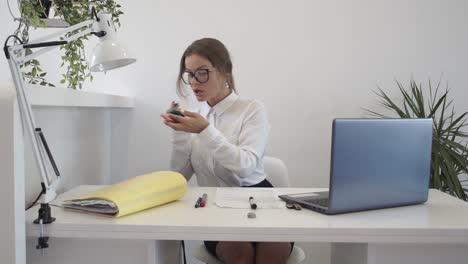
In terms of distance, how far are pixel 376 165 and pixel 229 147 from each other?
54cm

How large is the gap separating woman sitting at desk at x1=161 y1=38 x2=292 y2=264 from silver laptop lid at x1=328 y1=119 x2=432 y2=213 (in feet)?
1.21

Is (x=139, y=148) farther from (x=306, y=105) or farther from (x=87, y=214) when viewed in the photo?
(x=87, y=214)

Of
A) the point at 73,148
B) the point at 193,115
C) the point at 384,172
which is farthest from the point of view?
the point at 73,148

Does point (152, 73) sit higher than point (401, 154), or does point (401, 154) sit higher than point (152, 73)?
point (152, 73)

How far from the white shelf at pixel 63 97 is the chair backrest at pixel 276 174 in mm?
Answer: 797

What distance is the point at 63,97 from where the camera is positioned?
1.22m

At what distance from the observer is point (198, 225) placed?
900mm

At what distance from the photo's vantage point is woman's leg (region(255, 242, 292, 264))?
4.08 ft

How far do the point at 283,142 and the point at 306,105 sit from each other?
0.26 metres

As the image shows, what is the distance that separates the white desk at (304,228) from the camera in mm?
893

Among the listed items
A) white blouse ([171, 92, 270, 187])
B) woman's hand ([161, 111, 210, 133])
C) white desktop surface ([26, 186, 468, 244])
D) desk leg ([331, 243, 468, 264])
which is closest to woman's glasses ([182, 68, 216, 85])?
white blouse ([171, 92, 270, 187])

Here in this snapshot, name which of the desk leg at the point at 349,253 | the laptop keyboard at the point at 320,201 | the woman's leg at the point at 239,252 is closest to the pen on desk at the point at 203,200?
the woman's leg at the point at 239,252

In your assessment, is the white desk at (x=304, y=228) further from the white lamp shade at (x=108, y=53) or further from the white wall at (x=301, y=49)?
the white wall at (x=301, y=49)

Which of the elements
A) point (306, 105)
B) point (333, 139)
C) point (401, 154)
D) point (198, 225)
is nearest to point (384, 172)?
point (401, 154)
